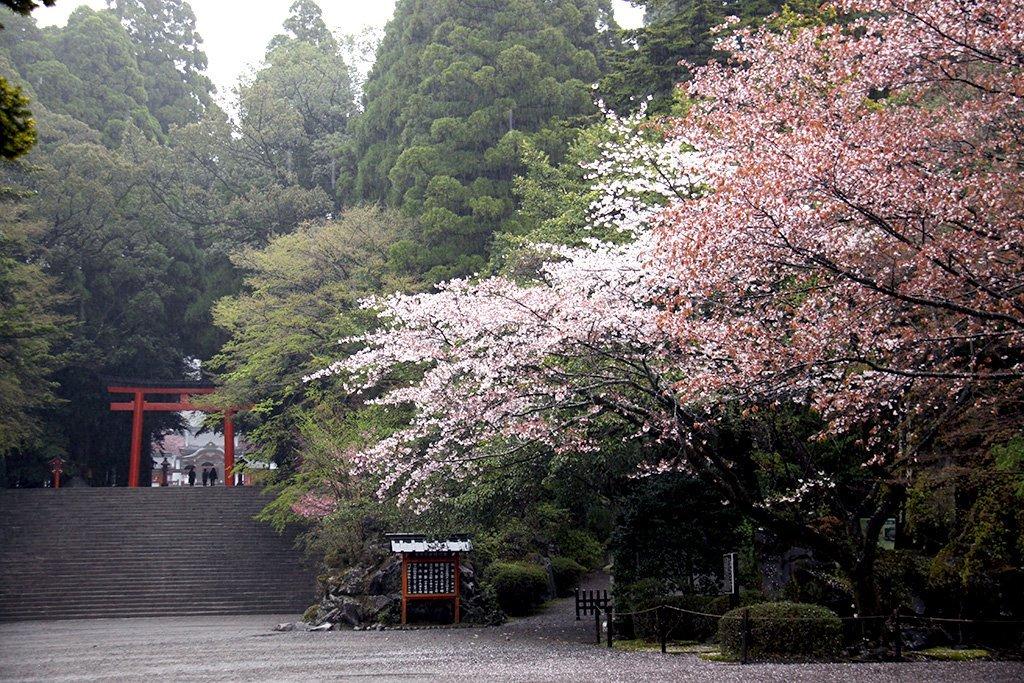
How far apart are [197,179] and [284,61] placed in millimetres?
9038

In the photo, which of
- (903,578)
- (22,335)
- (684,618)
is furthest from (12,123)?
(22,335)

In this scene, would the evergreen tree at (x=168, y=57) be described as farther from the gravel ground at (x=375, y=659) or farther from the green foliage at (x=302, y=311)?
the gravel ground at (x=375, y=659)

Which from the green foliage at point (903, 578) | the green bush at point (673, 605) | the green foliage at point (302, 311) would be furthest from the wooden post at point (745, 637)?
the green foliage at point (302, 311)

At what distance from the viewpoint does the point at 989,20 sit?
26.3 feet

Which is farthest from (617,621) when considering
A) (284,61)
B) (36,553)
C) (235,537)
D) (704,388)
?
(284,61)

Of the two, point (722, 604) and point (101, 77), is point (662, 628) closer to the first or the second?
point (722, 604)

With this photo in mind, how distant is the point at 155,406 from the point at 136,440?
121 centimetres

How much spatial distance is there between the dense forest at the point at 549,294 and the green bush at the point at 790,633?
74 cm

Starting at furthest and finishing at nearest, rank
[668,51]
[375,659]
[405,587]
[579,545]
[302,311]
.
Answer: [302,311], [668,51], [579,545], [405,587], [375,659]

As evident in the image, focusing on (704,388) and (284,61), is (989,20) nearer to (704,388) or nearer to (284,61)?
(704,388)

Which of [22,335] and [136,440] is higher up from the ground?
[22,335]

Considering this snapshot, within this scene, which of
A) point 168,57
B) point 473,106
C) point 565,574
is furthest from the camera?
point 168,57

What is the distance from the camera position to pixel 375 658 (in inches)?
477

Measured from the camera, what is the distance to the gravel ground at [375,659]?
9.45 m
